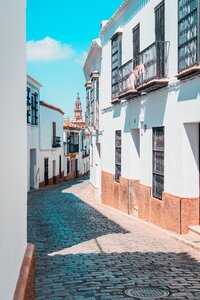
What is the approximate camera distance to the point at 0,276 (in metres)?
3.45

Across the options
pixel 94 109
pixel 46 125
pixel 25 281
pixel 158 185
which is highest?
pixel 94 109

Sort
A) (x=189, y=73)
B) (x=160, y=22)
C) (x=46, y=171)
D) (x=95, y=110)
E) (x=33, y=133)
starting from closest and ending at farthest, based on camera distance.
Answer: (x=189, y=73)
(x=160, y=22)
(x=95, y=110)
(x=33, y=133)
(x=46, y=171)

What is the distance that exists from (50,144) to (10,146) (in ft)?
94.3

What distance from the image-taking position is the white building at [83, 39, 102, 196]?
2173 cm

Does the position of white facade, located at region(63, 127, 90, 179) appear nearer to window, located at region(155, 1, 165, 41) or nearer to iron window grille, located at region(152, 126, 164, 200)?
iron window grille, located at region(152, 126, 164, 200)

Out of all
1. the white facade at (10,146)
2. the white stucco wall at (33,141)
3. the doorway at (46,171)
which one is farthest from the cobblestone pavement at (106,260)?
the doorway at (46,171)

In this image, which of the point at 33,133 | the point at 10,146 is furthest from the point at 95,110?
the point at 10,146

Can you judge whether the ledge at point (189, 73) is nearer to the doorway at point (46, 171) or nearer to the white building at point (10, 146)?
the white building at point (10, 146)

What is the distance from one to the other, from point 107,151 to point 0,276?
1574 cm

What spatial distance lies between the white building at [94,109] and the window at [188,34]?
407 inches

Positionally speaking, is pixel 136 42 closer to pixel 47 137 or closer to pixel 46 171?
pixel 47 137

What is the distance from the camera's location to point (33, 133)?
89.6 ft

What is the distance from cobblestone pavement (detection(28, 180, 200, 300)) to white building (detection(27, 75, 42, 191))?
42.7ft

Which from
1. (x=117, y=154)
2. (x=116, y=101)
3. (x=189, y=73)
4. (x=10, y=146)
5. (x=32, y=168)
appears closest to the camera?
(x=10, y=146)
